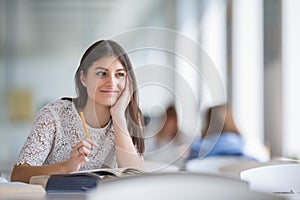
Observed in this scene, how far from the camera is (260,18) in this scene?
4945 millimetres

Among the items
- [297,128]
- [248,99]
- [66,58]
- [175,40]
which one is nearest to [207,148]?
[175,40]

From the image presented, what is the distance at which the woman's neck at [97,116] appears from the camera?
1.34 meters

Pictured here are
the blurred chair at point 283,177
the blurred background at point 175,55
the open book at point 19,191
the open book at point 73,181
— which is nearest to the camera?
the open book at point 19,191

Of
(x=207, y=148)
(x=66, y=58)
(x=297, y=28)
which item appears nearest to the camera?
(x=207, y=148)

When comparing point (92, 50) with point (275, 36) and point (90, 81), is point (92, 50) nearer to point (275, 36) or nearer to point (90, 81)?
point (90, 81)

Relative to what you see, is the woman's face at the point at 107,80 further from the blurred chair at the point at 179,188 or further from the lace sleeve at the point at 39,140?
the blurred chair at the point at 179,188

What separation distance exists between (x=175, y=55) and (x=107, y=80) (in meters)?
0.28

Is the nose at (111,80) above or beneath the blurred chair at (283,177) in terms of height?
above

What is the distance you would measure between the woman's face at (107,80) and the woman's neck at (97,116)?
1 centimetres

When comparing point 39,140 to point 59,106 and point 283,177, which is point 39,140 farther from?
point 283,177

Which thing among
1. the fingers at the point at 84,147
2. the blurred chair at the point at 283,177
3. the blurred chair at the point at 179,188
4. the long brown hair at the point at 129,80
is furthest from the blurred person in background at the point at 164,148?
the blurred chair at the point at 179,188

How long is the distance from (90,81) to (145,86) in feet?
0.45

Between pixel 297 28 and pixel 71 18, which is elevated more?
pixel 71 18

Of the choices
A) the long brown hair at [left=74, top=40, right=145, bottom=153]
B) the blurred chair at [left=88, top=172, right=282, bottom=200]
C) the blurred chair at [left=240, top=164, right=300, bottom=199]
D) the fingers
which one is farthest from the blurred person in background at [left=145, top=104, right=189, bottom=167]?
Answer: the blurred chair at [left=88, top=172, right=282, bottom=200]
